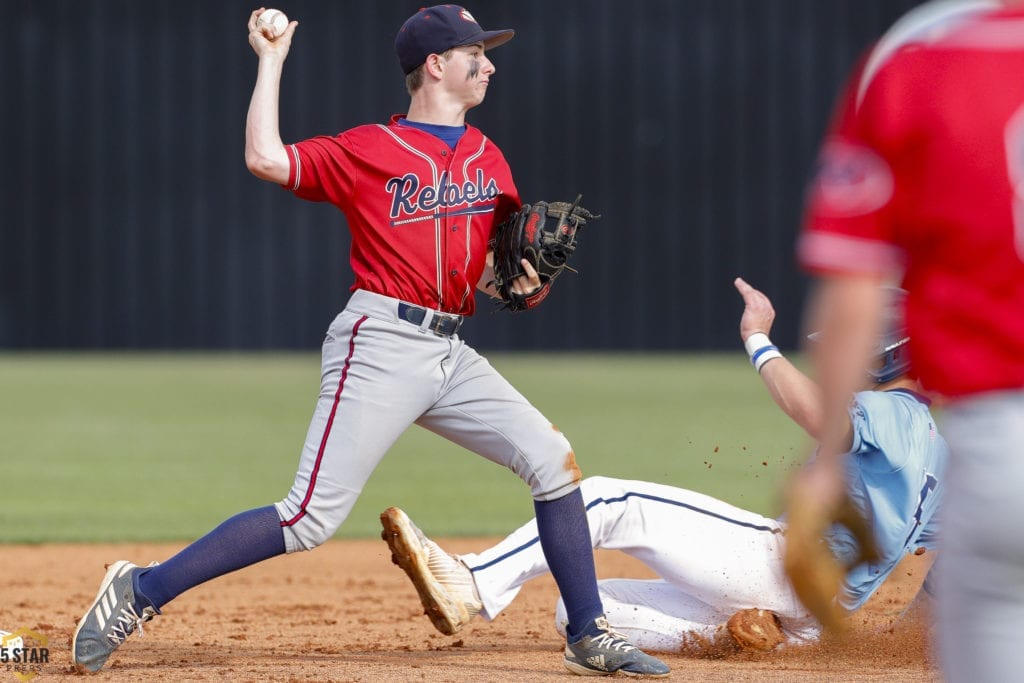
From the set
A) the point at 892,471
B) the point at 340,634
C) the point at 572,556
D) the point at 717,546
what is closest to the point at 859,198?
the point at 892,471

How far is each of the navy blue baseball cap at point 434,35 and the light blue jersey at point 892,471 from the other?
1.28m

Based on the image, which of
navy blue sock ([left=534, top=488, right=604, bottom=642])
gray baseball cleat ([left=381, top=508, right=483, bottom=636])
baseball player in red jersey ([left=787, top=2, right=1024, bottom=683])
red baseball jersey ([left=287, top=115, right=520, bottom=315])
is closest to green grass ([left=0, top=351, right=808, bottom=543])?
navy blue sock ([left=534, top=488, right=604, bottom=642])

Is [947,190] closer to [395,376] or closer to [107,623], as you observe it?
[395,376]

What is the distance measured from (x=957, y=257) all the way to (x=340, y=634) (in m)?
2.87

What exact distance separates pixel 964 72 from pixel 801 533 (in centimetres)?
Result: 50

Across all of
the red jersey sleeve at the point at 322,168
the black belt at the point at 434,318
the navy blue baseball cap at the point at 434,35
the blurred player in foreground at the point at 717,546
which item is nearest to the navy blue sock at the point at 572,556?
the blurred player in foreground at the point at 717,546

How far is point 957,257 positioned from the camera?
4.49 feet

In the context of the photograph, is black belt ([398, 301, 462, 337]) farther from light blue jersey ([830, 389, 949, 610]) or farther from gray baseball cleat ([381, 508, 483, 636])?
light blue jersey ([830, 389, 949, 610])

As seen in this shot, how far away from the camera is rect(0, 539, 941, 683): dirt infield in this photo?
3199mm

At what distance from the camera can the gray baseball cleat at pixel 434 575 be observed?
3.18 meters

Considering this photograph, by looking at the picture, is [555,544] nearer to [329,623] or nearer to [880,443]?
[880,443]

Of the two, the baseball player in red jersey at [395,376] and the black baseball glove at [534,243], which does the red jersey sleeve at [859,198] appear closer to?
the baseball player in red jersey at [395,376]

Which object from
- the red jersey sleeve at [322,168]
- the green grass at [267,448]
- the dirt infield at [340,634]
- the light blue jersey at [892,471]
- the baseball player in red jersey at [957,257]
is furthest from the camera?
the green grass at [267,448]

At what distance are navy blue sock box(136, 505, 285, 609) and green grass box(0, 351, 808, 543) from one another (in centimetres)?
121
